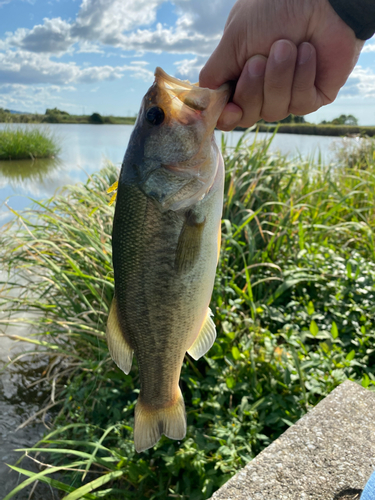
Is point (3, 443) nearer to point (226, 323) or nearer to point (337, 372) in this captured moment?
point (226, 323)

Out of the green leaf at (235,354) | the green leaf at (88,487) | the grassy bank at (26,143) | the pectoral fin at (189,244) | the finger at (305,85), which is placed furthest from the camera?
the grassy bank at (26,143)

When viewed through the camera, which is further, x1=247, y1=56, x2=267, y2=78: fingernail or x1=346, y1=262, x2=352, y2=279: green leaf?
x1=346, y1=262, x2=352, y2=279: green leaf

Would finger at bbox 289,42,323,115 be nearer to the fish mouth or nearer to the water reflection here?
the fish mouth

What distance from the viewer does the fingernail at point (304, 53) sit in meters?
1.49

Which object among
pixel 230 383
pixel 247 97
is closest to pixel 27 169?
pixel 230 383

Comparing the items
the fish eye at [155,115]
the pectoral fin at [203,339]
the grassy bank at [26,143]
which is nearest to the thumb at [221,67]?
the fish eye at [155,115]

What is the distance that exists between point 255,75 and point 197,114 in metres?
0.33

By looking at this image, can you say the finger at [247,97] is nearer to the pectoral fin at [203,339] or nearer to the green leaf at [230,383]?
the pectoral fin at [203,339]

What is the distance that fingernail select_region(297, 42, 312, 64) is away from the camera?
1.49m

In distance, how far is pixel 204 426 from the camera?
99.6 inches

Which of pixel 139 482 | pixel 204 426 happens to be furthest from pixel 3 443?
pixel 204 426

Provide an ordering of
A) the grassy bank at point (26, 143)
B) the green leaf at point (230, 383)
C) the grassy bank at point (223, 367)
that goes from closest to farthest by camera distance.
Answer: the grassy bank at point (223, 367), the green leaf at point (230, 383), the grassy bank at point (26, 143)

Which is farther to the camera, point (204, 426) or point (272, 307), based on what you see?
point (272, 307)

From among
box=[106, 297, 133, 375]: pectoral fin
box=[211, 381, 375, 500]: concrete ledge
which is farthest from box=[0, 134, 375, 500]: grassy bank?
box=[106, 297, 133, 375]: pectoral fin
